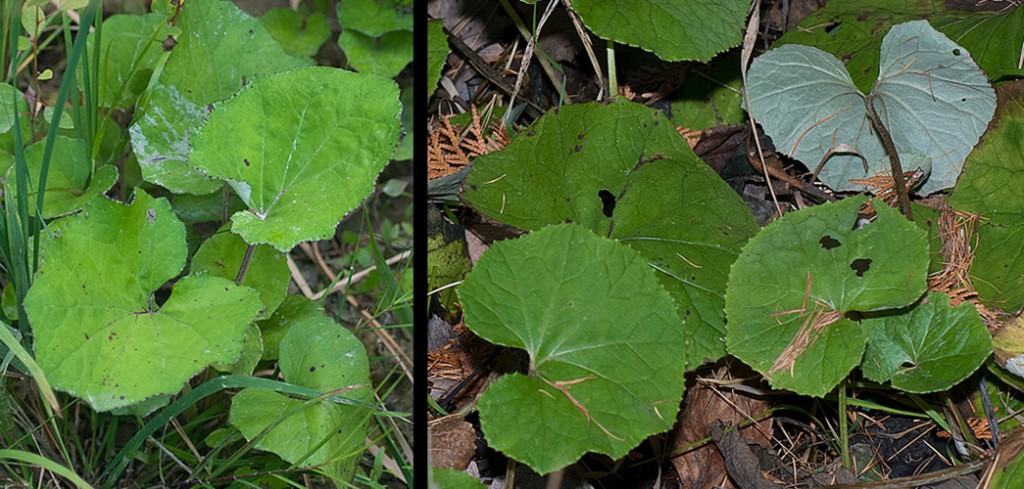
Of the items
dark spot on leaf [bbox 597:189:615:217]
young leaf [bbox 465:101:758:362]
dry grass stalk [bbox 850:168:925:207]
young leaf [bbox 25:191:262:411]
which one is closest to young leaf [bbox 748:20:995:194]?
dry grass stalk [bbox 850:168:925:207]

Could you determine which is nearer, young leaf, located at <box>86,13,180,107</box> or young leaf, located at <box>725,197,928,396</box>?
young leaf, located at <box>725,197,928,396</box>

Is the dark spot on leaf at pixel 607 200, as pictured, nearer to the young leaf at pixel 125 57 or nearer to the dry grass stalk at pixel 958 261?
the dry grass stalk at pixel 958 261

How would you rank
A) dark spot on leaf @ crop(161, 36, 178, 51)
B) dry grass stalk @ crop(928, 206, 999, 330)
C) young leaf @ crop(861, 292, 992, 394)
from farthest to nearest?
dark spot on leaf @ crop(161, 36, 178, 51) → dry grass stalk @ crop(928, 206, 999, 330) → young leaf @ crop(861, 292, 992, 394)

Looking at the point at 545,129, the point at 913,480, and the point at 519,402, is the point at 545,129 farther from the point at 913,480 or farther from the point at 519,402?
the point at 913,480

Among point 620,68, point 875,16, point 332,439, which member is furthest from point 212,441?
point 875,16

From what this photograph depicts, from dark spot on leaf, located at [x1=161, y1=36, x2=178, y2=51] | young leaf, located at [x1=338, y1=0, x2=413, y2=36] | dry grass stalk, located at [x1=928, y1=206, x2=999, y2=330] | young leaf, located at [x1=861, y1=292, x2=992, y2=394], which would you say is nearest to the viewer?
young leaf, located at [x1=861, y1=292, x2=992, y2=394]

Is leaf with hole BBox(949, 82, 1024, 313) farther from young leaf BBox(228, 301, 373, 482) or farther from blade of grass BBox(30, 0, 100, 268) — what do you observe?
blade of grass BBox(30, 0, 100, 268)

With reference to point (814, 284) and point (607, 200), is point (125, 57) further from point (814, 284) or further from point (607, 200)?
point (814, 284)
